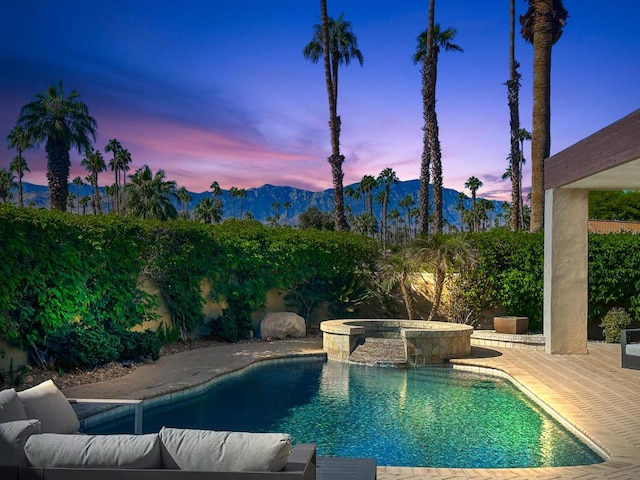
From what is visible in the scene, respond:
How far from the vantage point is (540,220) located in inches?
704

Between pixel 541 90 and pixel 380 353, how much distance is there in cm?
980

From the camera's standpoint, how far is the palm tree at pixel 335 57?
24031 mm

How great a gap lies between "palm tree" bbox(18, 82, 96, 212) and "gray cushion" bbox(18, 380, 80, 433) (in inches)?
1006

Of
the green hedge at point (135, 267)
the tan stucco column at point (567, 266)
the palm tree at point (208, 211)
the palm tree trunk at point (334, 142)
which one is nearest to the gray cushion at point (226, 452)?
the green hedge at point (135, 267)

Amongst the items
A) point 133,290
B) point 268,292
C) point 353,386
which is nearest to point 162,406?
point 353,386

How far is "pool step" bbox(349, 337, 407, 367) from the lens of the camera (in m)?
12.5

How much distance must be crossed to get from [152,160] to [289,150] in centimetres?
979

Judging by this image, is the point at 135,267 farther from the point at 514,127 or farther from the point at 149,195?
the point at 149,195

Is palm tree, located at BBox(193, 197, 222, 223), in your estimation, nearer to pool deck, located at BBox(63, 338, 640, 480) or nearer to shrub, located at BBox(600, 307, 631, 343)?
pool deck, located at BBox(63, 338, 640, 480)

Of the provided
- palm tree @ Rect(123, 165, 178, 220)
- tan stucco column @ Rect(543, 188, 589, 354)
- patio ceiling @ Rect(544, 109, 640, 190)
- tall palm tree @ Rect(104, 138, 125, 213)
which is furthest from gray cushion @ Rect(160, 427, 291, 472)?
tall palm tree @ Rect(104, 138, 125, 213)

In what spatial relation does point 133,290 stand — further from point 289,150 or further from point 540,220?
point 289,150

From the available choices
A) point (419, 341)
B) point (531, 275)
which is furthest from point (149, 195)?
point (419, 341)

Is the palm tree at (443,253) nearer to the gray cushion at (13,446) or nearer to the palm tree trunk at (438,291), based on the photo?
the palm tree trunk at (438,291)

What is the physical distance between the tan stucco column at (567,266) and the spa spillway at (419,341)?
182cm
